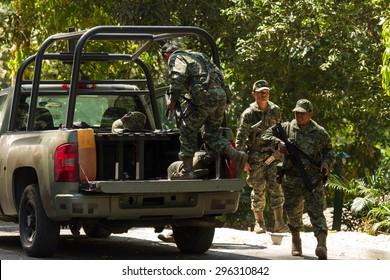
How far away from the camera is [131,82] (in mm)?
12977

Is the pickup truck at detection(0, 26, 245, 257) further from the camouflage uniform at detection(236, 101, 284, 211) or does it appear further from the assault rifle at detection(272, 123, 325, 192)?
the camouflage uniform at detection(236, 101, 284, 211)

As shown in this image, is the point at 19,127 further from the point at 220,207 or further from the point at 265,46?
the point at 265,46

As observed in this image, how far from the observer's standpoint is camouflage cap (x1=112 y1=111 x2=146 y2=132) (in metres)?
11.6

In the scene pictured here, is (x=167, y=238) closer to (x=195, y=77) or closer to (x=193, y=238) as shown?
(x=193, y=238)

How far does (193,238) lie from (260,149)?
8.63ft

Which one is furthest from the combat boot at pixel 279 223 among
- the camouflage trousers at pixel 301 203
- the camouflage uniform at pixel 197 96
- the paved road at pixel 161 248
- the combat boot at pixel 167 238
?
the camouflage uniform at pixel 197 96

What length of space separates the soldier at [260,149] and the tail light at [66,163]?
3.85 meters

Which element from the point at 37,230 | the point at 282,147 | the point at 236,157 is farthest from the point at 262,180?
the point at 37,230

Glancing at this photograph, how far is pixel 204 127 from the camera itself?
1092cm

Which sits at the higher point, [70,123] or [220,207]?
[70,123]

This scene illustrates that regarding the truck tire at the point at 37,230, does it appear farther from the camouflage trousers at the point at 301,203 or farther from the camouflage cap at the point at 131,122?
the camouflage trousers at the point at 301,203

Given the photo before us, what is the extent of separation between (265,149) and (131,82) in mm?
2009

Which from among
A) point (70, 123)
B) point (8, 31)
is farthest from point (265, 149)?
point (8, 31)

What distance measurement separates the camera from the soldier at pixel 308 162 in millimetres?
11297
